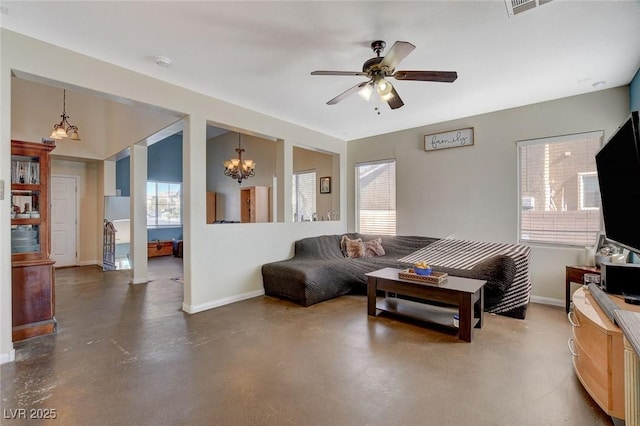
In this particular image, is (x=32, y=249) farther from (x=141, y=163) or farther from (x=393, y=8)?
(x=393, y=8)

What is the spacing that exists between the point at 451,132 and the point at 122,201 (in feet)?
24.2

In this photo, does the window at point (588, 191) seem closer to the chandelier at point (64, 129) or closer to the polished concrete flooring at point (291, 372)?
the polished concrete flooring at point (291, 372)

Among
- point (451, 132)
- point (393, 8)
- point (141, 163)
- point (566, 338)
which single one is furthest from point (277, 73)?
point (566, 338)

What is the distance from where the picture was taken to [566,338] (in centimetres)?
288

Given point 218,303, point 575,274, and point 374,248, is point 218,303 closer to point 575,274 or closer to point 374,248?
point 374,248

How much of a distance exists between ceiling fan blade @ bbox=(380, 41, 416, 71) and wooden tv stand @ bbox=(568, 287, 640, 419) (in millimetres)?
2164

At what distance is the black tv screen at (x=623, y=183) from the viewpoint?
1.77 m

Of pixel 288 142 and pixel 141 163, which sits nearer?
pixel 288 142

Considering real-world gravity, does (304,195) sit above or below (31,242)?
above

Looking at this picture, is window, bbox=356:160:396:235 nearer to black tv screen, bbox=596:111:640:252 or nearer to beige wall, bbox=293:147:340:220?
beige wall, bbox=293:147:340:220

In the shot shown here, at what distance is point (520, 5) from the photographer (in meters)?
2.12

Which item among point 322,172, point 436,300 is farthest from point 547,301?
point 322,172

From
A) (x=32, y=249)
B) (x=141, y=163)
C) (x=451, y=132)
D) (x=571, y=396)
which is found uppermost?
(x=451, y=132)

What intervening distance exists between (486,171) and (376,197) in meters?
1.98
